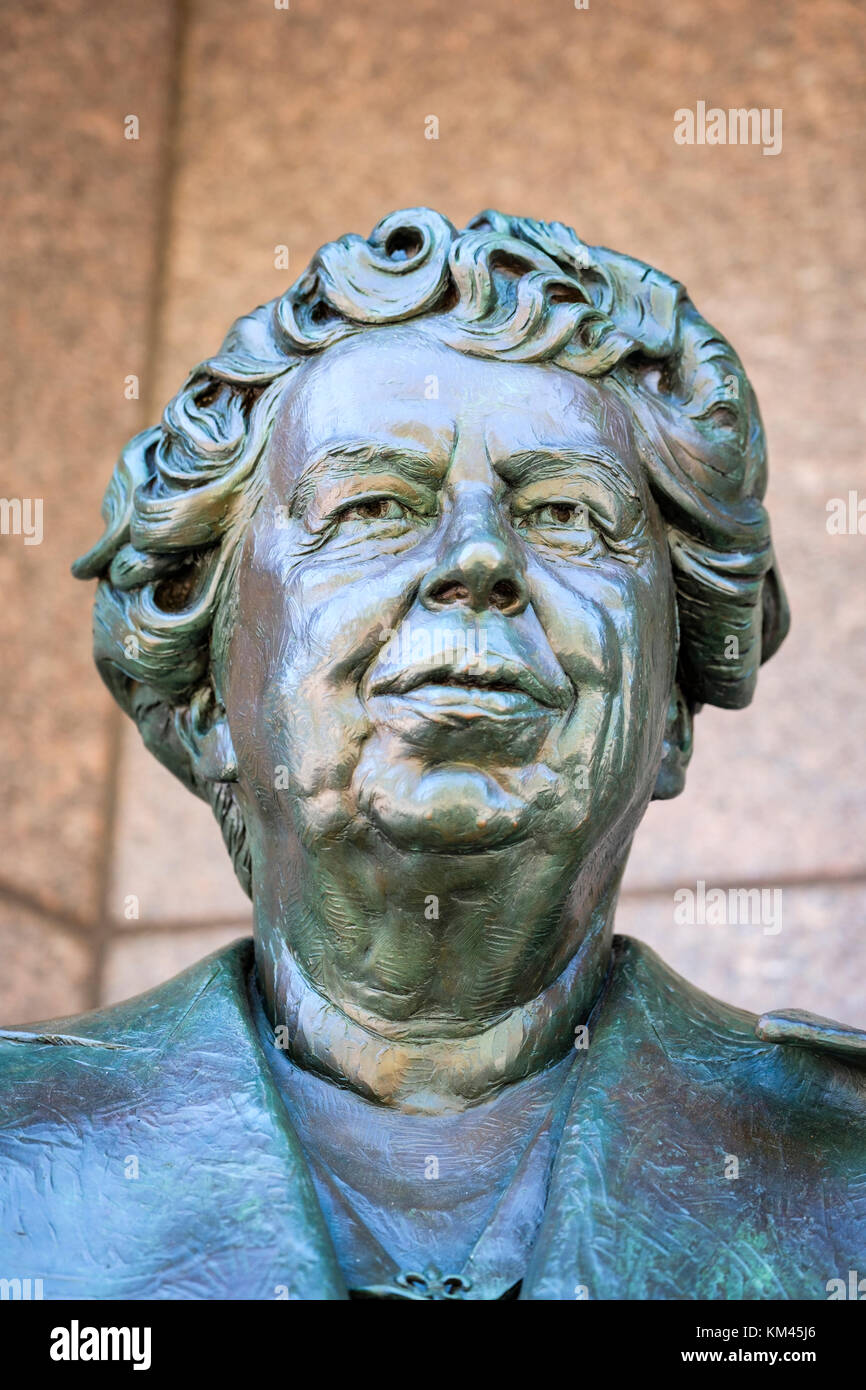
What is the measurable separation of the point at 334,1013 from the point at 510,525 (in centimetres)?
49

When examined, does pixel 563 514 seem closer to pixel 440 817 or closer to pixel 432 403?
pixel 432 403

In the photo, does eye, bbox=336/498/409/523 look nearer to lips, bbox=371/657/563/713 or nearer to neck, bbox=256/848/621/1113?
lips, bbox=371/657/563/713

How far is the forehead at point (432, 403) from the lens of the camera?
263 cm

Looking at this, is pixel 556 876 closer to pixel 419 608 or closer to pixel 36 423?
pixel 419 608

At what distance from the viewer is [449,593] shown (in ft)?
8.25

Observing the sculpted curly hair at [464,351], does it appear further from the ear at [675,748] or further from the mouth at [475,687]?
the mouth at [475,687]

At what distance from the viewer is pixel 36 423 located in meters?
3.87

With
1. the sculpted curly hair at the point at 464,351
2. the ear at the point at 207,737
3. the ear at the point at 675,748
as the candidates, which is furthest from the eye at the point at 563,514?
the ear at the point at 207,737

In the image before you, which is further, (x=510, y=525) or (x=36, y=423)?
(x=36, y=423)

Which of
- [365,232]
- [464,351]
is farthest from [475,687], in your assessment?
[365,232]

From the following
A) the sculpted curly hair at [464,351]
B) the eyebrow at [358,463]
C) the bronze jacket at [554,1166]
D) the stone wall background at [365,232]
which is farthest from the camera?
the stone wall background at [365,232]
